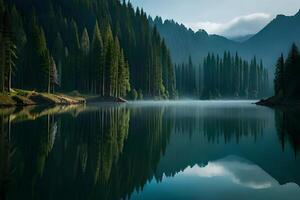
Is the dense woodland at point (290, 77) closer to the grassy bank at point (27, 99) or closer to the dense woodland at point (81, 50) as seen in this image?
the dense woodland at point (81, 50)

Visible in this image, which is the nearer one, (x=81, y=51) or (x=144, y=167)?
(x=144, y=167)

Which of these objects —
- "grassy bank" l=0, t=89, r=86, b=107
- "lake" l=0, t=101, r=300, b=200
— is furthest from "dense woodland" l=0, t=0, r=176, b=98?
"lake" l=0, t=101, r=300, b=200

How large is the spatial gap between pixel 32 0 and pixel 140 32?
55572mm

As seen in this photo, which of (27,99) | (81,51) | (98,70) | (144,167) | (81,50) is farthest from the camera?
(81,50)

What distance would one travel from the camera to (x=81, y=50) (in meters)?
133

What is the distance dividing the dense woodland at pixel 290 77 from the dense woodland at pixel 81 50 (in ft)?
161

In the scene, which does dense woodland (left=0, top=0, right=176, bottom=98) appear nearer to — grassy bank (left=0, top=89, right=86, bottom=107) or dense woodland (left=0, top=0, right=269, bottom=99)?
dense woodland (left=0, top=0, right=269, bottom=99)

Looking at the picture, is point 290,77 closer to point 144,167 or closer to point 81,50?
point 81,50

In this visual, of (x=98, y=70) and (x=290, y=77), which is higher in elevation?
(x=98, y=70)

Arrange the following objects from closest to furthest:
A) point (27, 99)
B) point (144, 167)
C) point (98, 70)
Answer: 1. point (144, 167)
2. point (27, 99)
3. point (98, 70)

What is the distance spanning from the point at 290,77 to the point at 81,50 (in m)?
75.7

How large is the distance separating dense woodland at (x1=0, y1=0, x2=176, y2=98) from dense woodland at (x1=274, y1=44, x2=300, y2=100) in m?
49.1

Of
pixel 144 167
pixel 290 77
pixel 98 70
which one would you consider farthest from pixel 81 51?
pixel 144 167

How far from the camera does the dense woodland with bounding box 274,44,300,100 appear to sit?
8756cm
